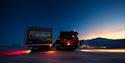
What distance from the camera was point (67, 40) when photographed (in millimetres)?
28172

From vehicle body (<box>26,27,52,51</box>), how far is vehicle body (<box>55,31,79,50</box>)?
2.53 meters

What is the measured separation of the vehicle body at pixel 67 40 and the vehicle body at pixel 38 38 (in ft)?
8.30

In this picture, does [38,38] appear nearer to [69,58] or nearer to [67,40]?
[67,40]

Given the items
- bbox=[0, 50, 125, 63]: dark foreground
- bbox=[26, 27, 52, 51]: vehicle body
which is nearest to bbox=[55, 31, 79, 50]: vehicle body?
bbox=[26, 27, 52, 51]: vehicle body

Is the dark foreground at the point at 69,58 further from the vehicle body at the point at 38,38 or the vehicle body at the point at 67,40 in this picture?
the vehicle body at the point at 67,40

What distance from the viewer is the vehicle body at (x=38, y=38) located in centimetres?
2506

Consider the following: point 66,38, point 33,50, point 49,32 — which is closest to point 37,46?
point 33,50

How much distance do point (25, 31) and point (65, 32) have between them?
6957 mm

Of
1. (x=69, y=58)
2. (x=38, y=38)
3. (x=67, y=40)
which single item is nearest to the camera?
(x=69, y=58)

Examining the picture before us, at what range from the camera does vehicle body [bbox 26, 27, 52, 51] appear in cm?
2506

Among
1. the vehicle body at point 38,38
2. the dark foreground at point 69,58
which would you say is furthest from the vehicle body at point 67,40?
the dark foreground at point 69,58

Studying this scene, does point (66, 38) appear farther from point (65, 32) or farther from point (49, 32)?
point (49, 32)

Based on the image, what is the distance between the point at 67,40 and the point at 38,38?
4.94m

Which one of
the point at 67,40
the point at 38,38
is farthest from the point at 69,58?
the point at 67,40
